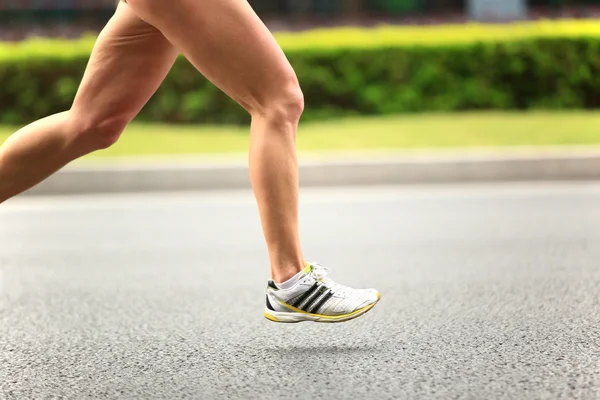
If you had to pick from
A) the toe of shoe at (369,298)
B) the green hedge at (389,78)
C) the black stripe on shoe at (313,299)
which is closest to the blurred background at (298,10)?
the green hedge at (389,78)

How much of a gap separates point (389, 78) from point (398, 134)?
2.14 m

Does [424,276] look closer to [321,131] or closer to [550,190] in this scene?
[550,190]

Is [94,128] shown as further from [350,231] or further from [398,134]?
[398,134]

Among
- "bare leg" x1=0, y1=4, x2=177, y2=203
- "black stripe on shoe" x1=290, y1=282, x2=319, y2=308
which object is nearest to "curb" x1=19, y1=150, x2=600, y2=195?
"bare leg" x1=0, y1=4, x2=177, y2=203

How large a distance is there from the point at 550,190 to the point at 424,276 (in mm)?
3814

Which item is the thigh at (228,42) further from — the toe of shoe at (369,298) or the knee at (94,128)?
the toe of shoe at (369,298)

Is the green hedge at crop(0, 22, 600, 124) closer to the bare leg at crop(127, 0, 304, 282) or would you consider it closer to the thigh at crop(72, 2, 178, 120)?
the thigh at crop(72, 2, 178, 120)

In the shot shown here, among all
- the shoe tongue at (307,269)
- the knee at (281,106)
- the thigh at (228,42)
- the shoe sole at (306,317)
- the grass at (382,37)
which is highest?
the thigh at (228,42)

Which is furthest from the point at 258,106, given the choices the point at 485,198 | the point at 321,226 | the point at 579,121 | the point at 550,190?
the point at 579,121

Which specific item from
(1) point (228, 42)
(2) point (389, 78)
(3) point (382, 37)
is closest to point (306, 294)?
(1) point (228, 42)

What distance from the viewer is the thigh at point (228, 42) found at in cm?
336

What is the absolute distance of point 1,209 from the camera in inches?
323

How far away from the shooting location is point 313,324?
3902 millimetres

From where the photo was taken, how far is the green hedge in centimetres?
1280
